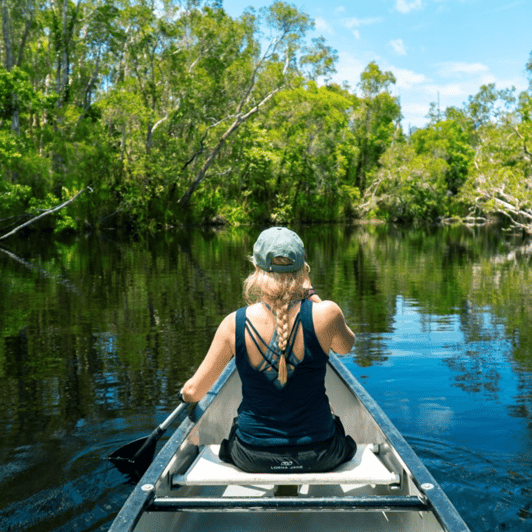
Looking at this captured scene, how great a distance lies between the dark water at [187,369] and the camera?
418 cm

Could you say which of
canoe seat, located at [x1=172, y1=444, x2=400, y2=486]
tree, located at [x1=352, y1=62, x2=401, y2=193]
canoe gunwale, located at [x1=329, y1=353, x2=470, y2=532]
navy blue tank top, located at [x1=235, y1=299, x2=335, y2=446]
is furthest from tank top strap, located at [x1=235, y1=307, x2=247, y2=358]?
tree, located at [x1=352, y1=62, x2=401, y2=193]

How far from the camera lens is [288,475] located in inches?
116

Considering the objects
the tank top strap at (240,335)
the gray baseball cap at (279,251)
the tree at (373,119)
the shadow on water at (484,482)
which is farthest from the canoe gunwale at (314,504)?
the tree at (373,119)

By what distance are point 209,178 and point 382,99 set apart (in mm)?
23781

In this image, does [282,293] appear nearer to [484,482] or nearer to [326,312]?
[326,312]

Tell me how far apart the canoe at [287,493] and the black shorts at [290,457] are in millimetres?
41

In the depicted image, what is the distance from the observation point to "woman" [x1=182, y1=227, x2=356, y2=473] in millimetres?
2867

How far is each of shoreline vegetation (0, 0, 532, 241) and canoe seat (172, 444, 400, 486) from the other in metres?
→ 22.1

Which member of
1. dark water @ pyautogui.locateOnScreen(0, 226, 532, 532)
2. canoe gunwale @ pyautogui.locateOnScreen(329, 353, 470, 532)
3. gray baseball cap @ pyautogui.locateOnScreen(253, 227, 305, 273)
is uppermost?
gray baseball cap @ pyautogui.locateOnScreen(253, 227, 305, 273)

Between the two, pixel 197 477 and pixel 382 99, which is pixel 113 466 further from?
pixel 382 99

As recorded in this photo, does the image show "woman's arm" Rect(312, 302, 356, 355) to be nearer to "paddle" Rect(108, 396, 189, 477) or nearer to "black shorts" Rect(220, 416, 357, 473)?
"black shorts" Rect(220, 416, 357, 473)

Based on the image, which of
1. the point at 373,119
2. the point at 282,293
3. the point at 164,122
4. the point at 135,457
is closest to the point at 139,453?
the point at 135,457

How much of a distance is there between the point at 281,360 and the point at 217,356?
1.06 feet

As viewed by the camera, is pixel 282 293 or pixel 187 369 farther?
pixel 187 369
